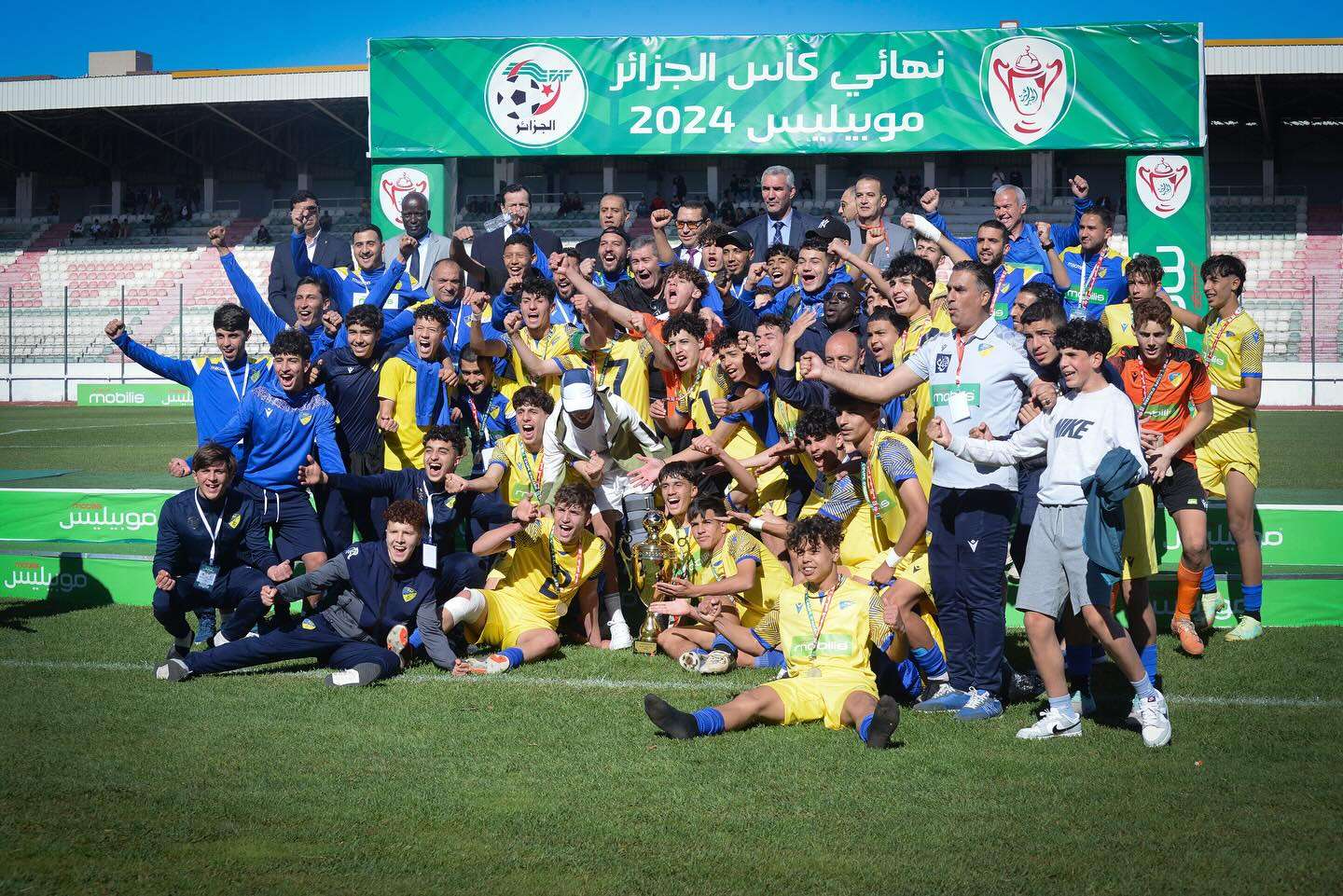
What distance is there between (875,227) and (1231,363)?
280 cm

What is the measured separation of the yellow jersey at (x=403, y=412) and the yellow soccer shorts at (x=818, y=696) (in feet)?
12.1

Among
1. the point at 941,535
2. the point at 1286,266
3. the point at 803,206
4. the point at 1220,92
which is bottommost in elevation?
the point at 941,535

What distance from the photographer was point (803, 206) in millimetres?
38062

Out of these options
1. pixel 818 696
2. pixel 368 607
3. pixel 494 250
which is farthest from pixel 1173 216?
pixel 368 607

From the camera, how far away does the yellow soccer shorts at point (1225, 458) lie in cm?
792

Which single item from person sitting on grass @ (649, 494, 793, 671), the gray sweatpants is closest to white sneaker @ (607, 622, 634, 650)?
person sitting on grass @ (649, 494, 793, 671)

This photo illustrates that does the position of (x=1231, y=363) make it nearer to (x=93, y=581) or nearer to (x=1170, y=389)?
(x=1170, y=389)

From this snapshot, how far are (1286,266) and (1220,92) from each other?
5253mm

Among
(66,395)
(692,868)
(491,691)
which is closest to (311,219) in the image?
(491,691)

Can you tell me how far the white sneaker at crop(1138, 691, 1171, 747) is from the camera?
218 inches

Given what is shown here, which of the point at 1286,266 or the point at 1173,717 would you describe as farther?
the point at 1286,266

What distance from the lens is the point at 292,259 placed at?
1012 centimetres

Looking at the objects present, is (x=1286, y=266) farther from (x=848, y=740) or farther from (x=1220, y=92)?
(x=848, y=740)

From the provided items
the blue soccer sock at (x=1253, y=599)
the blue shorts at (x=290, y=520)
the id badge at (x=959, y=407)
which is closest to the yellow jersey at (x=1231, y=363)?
the blue soccer sock at (x=1253, y=599)
